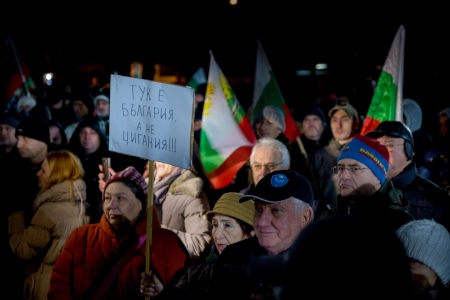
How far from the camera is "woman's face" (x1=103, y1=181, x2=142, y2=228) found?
15.7 feet

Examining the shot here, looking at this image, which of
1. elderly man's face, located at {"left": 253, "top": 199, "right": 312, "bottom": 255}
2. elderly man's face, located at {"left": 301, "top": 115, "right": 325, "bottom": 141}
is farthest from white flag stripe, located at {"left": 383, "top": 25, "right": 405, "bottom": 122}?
elderly man's face, located at {"left": 253, "top": 199, "right": 312, "bottom": 255}

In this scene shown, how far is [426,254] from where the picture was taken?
3080mm

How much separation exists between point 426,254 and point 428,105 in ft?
29.7

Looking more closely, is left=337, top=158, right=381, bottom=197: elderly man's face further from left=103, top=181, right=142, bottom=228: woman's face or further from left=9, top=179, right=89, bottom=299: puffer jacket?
left=9, top=179, right=89, bottom=299: puffer jacket

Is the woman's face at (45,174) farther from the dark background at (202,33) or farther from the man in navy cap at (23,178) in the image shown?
the dark background at (202,33)

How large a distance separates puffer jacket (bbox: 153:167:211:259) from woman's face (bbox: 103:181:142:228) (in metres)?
0.67

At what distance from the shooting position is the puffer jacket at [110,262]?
178 inches

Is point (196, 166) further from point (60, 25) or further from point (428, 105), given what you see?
point (60, 25)

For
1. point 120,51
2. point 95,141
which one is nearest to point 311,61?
point 120,51

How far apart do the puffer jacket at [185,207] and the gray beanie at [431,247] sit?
2.50 m

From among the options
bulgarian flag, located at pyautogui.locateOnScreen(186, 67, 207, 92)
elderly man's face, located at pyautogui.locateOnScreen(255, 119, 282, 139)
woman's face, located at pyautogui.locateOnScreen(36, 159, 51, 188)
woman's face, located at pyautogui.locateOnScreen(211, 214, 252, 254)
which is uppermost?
bulgarian flag, located at pyautogui.locateOnScreen(186, 67, 207, 92)

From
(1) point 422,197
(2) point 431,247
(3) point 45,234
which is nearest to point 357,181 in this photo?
(1) point 422,197

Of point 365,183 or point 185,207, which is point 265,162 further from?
point 365,183

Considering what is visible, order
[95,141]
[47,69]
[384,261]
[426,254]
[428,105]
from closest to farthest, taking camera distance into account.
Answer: [384,261]
[426,254]
[95,141]
[428,105]
[47,69]
